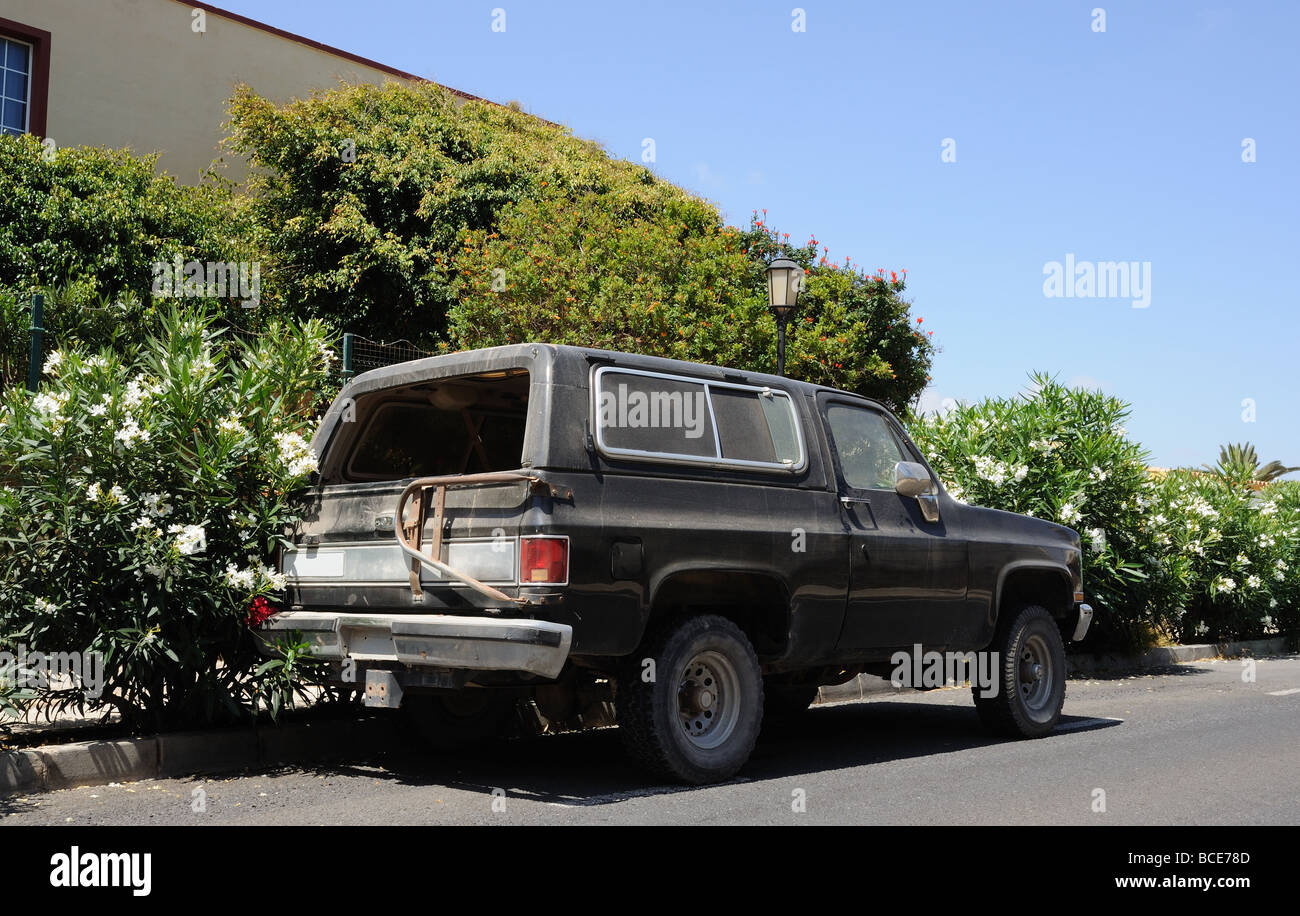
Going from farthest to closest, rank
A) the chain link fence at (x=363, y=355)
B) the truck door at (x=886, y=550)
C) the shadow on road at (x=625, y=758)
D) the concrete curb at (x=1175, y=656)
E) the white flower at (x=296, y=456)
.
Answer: the concrete curb at (x=1175, y=656) < the chain link fence at (x=363, y=355) < the truck door at (x=886, y=550) < the white flower at (x=296, y=456) < the shadow on road at (x=625, y=758)

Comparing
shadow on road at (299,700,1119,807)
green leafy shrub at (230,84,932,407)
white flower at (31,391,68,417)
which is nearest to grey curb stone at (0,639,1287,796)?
shadow on road at (299,700,1119,807)

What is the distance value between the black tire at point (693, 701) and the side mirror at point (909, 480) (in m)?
1.56

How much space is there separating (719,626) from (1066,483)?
749 cm

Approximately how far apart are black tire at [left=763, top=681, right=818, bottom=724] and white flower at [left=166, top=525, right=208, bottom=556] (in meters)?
4.12

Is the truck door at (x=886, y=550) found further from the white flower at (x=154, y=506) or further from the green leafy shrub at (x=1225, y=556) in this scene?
the green leafy shrub at (x=1225, y=556)

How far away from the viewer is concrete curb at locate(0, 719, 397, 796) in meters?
6.06

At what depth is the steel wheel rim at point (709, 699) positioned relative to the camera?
6.37 meters

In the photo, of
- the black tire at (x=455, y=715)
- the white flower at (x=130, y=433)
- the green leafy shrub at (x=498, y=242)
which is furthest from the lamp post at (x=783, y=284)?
the white flower at (x=130, y=433)

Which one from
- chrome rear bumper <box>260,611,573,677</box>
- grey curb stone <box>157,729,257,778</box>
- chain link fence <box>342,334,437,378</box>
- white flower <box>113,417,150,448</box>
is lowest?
grey curb stone <box>157,729,257,778</box>

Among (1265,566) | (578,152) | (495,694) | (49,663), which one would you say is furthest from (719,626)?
(578,152)

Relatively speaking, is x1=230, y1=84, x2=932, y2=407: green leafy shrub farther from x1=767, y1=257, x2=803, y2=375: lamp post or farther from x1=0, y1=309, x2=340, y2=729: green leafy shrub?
x1=0, y1=309, x2=340, y2=729: green leafy shrub
